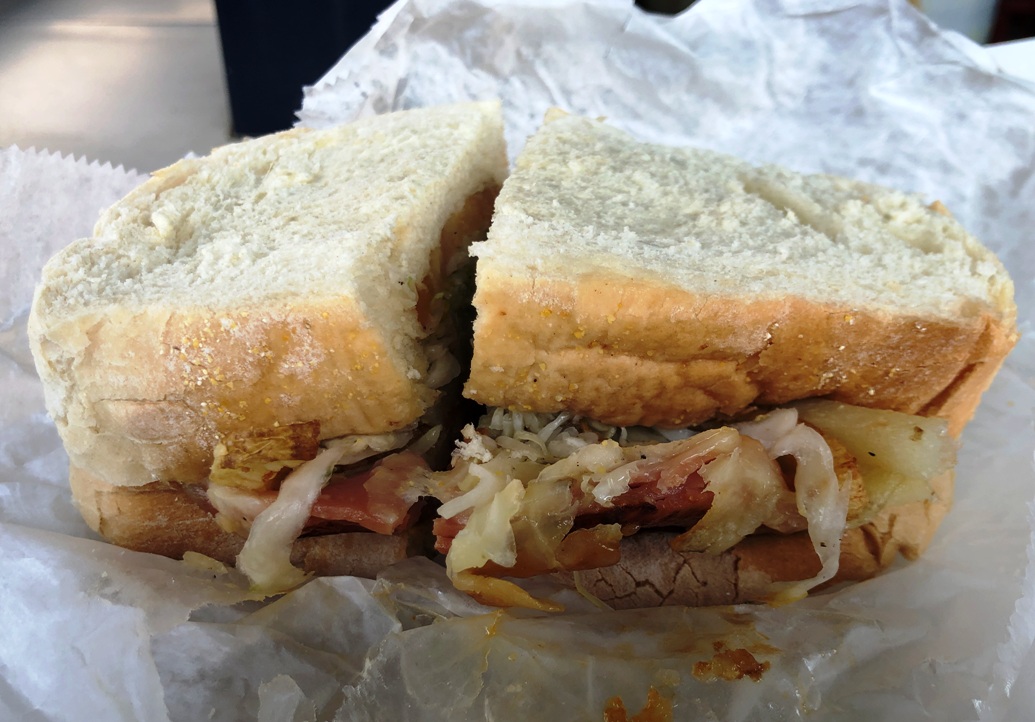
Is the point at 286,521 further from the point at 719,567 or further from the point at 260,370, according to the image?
the point at 719,567

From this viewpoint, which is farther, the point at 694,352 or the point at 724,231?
the point at 724,231

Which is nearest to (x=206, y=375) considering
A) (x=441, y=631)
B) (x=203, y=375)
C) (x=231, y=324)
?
(x=203, y=375)

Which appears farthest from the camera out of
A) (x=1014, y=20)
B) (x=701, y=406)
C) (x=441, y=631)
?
(x=1014, y=20)

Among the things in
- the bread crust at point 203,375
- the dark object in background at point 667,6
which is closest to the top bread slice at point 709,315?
the bread crust at point 203,375

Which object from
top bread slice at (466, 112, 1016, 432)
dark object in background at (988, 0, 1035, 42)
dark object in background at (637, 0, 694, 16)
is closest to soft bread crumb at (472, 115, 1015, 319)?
top bread slice at (466, 112, 1016, 432)

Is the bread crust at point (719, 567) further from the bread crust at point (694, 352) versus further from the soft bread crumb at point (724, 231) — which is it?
the soft bread crumb at point (724, 231)

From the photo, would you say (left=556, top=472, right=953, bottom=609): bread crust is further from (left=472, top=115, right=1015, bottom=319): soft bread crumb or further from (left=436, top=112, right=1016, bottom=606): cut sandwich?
(left=472, top=115, right=1015, bottom=319): soft bread crumb
